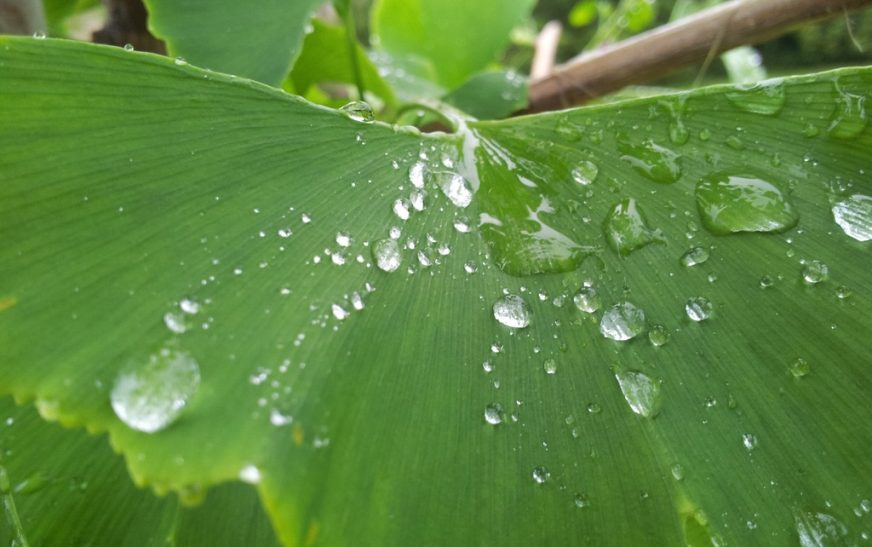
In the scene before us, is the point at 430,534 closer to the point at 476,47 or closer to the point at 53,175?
the point at 53,175

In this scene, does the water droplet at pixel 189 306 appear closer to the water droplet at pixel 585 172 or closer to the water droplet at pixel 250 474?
the water droplet at pixel 250 474

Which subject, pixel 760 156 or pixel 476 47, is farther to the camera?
pixel 476 47

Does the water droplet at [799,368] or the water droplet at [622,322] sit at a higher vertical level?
the water droplet at [622,322]

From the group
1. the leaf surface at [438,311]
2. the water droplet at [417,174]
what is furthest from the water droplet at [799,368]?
the water droplet at [417,174]

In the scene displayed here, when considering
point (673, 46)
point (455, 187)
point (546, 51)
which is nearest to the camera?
point (455, 187)

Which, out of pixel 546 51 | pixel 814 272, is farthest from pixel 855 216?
pixel 546 51

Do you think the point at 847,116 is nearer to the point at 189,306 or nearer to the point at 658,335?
the point at 658,335

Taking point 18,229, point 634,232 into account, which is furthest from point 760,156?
point 18,229
